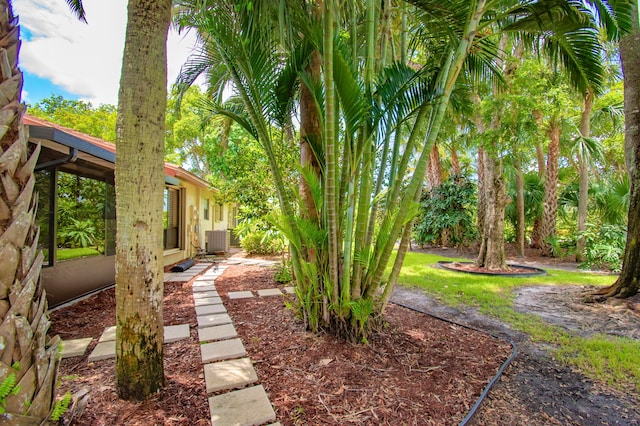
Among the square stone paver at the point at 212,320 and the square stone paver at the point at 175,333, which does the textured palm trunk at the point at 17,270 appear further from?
the square stone paver at the point at 212,320

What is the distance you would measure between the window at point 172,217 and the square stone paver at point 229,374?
659cm

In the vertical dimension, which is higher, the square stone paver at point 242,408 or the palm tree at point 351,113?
the palm tree at point 351,113

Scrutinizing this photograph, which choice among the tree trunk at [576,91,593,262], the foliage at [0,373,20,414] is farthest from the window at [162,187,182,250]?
the tree trunk at [576,91,593,262]

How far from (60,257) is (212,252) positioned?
5784 millimetres

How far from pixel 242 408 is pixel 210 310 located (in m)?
2.23

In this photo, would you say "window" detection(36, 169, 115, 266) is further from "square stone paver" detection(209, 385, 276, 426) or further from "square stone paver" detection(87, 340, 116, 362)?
"square stone paver" detection(209, 385, 276, 426)

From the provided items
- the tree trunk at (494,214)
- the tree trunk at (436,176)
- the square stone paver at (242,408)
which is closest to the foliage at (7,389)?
the square stone paver at (242,408)

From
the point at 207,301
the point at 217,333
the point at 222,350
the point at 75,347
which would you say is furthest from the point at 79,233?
the point at 222,350

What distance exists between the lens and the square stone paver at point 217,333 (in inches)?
120

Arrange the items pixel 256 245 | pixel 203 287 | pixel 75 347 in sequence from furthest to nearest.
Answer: pixel 256 245
pixel 203 287
pixel 75 347

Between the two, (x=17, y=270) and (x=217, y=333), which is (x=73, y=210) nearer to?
(x=217, y=333)

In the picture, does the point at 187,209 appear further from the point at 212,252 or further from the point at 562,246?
the point at 562,246

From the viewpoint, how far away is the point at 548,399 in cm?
229

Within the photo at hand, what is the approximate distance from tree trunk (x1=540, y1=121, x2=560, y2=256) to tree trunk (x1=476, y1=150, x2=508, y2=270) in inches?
156
